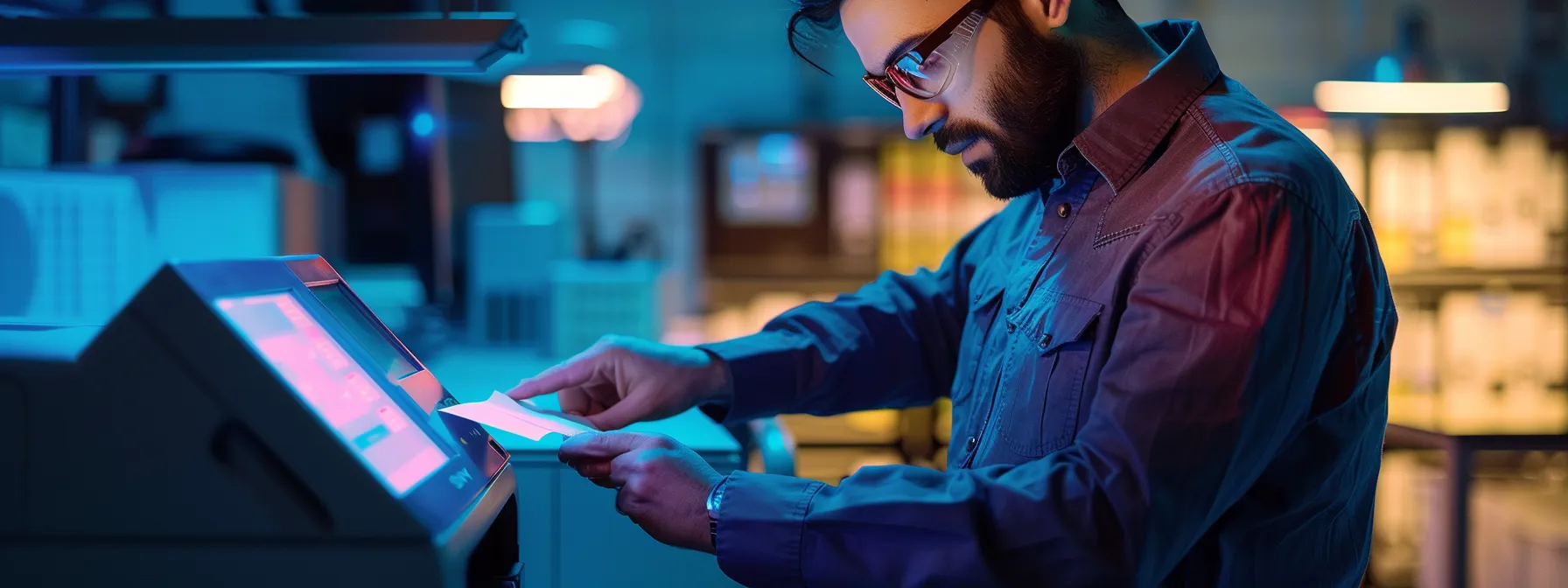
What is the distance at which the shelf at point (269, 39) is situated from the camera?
1129mm

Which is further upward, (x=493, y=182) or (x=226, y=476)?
(x=493, y=182)

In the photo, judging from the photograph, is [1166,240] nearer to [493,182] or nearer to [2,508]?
[2,508]

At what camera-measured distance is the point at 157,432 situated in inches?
27.7

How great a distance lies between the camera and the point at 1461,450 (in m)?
1.87

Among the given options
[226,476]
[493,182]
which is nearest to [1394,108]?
[493,182]

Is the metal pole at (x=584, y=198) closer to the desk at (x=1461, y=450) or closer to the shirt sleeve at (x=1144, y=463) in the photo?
the desk at (x=1461, y=450)

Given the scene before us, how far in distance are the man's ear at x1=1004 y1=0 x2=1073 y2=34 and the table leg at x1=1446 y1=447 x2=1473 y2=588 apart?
4.26 ft

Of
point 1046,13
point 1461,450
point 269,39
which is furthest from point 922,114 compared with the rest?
point 1461,450

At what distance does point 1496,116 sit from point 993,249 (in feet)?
13.0

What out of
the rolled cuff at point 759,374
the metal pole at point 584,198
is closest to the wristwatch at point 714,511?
the rolled cuff at point 759,374

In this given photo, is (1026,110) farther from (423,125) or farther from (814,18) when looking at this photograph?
(423,125)

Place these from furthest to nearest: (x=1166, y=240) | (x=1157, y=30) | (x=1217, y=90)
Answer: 1. (x=1157, y=30)
2. (x=1217, y=90)
3. (x=1166, y=240)

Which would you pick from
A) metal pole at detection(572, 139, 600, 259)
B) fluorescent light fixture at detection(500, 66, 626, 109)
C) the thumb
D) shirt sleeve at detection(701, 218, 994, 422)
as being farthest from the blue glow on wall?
metal pole at detection(572, 139, 600, 259)

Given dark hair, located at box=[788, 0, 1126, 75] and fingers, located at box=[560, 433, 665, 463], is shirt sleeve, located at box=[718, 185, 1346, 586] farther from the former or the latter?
dark hair, located at box=[788, 0, 1126, 75]
